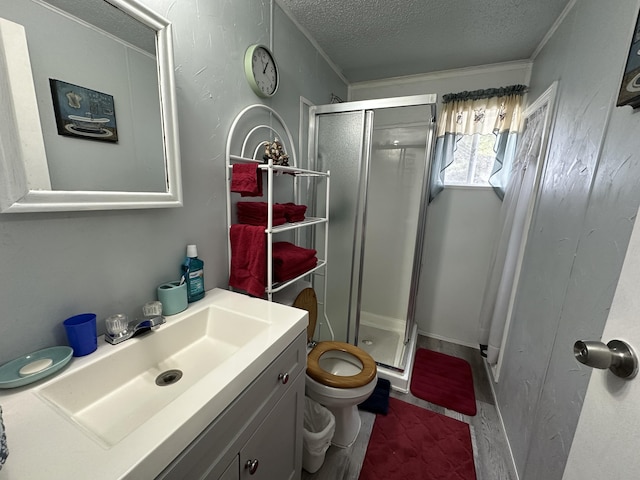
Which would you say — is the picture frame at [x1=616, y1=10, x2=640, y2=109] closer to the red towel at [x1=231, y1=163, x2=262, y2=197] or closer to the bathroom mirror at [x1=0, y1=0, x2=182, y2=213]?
the red towel at [x1=231, y1=163, x2=262, y2=197]

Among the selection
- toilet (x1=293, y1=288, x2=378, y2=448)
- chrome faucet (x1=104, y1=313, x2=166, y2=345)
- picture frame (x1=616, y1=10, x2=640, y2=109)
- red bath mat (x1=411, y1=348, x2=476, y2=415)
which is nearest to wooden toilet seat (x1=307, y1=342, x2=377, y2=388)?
toilet (x1=293, y1=288, x2=378, y2=448)

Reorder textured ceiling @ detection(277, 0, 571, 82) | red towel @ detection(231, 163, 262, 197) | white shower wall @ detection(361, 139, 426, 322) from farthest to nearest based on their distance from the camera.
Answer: white shower wall @ detection(361, 139, 426, 322), textured ceiling @ detection(277, 0, 571, 82), red towel @ detection(231, 163, 262, 197)

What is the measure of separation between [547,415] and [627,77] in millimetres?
1221

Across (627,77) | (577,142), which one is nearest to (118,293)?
(627,77)

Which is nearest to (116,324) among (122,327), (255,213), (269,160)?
(122,327)

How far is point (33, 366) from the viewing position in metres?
0.63

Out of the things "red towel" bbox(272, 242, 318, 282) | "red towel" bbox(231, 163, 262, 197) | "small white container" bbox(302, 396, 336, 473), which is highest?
"red towel" bbox(231, 163, 262, 197)

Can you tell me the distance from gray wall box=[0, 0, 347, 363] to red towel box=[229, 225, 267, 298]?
6 centimetres

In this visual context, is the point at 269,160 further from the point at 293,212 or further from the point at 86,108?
the point at 86,108

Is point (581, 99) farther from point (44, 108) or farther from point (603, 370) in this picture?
point (44, 108)

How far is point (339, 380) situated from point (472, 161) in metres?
2.08

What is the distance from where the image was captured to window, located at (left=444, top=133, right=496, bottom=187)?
2.16m

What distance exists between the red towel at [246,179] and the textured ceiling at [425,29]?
1.03 meters

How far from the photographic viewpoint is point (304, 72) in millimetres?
1722
